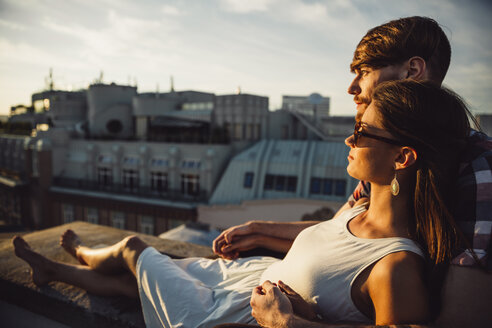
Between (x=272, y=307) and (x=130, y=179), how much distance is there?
27.5m

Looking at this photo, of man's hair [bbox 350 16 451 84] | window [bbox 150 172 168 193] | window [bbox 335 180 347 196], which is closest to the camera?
man's hair [bbox 350 16 451 84]

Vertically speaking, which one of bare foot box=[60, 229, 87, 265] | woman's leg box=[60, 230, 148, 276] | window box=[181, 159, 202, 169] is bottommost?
window box=[181, 159, 202, 169]

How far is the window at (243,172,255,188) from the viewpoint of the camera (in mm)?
23062

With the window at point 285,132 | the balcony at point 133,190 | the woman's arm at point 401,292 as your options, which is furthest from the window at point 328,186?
the woman's arm at point 401,292

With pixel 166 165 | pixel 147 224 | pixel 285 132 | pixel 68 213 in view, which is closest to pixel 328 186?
pixel 285 132

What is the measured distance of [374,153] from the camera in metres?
1.87

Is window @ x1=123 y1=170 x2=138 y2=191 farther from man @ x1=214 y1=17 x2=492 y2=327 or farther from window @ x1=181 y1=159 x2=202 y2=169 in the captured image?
man @ x1=214 y1=17 x2=492 y2=327

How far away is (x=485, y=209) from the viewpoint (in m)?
1.52

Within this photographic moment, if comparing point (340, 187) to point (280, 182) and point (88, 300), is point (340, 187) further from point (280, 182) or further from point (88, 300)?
point (88, 300)

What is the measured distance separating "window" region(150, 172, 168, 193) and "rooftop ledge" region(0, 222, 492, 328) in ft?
70.8

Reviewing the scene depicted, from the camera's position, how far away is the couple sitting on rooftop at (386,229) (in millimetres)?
1605

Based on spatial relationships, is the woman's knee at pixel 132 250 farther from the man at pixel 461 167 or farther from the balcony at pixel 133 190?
the balcony at pixel 133 190

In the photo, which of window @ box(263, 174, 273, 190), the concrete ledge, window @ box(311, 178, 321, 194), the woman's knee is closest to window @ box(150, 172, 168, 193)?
window @ box(263, 174, 273, 190)

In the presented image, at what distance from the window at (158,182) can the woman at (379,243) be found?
79.4ft
